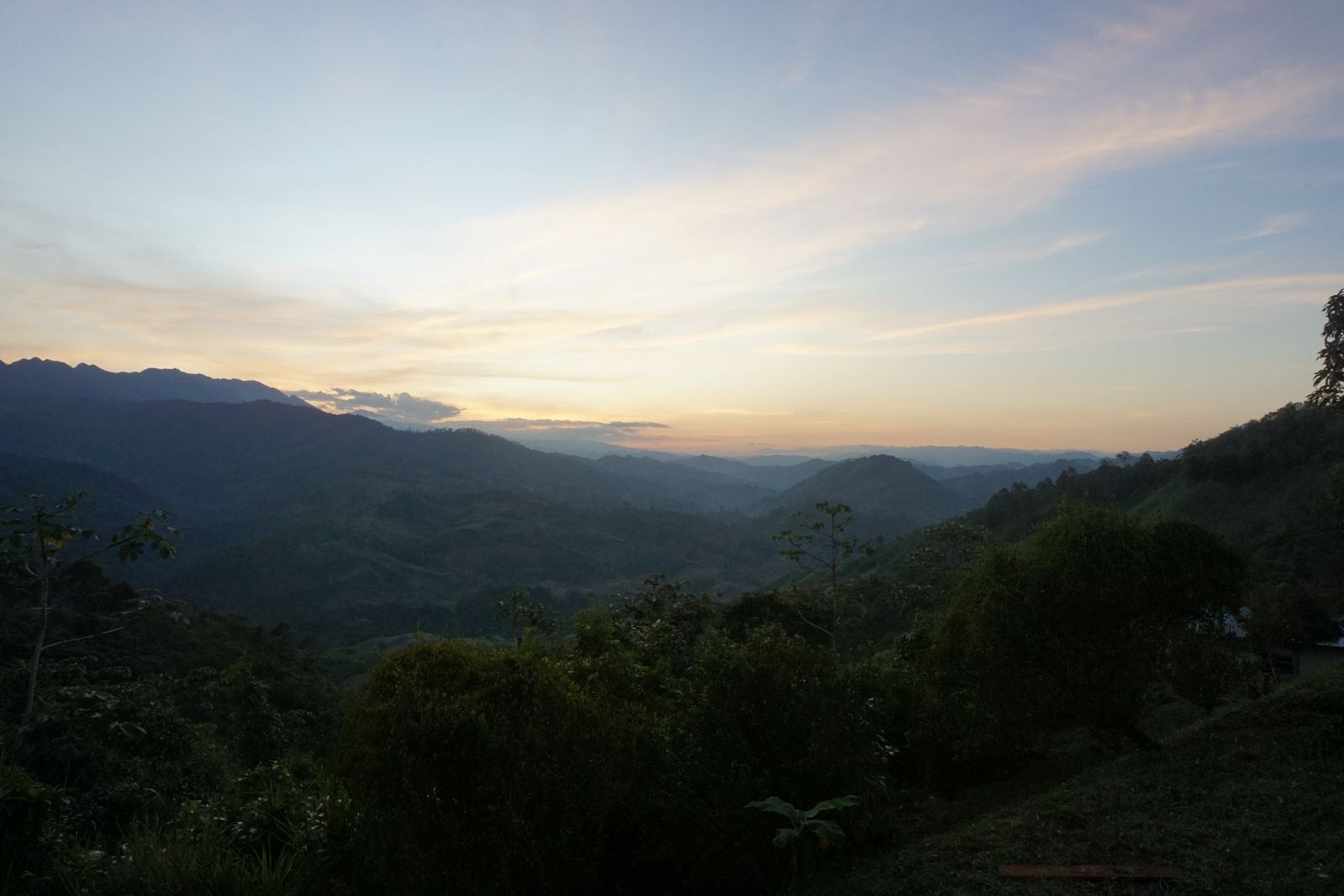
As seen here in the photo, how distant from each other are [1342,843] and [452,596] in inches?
4692

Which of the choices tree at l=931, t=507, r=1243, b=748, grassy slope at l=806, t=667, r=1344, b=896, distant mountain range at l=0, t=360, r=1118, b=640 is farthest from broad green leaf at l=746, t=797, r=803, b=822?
distant mountain range at l=0, t=360, r=1118, b=640

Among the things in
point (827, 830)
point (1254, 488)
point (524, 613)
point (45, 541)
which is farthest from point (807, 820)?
point (1254, 488)

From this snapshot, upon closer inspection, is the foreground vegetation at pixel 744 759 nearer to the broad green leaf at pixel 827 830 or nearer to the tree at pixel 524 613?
the broad green leaf at pixel 827 830

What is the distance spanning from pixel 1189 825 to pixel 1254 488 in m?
54.0

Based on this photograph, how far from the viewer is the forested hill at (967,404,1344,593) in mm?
30219

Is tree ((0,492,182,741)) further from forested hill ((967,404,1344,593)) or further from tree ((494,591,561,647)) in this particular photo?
forested hill ((967,404,1344,593))

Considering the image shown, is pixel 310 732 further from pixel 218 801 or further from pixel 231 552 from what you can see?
pixel 231 552

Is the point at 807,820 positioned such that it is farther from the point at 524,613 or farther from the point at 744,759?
the point at 524,613

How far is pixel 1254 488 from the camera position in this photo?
47.4 meters

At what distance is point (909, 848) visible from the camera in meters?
7.29

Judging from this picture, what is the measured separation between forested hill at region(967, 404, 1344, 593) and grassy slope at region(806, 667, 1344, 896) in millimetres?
21180

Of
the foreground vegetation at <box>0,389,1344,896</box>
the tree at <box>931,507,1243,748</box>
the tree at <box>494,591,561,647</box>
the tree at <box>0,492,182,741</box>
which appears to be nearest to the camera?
the foreground vegetation at <box>0,389,1344,896</box>

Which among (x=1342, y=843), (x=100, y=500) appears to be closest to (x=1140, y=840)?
(x=1342, y=843)

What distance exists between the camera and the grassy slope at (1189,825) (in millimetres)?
5590
